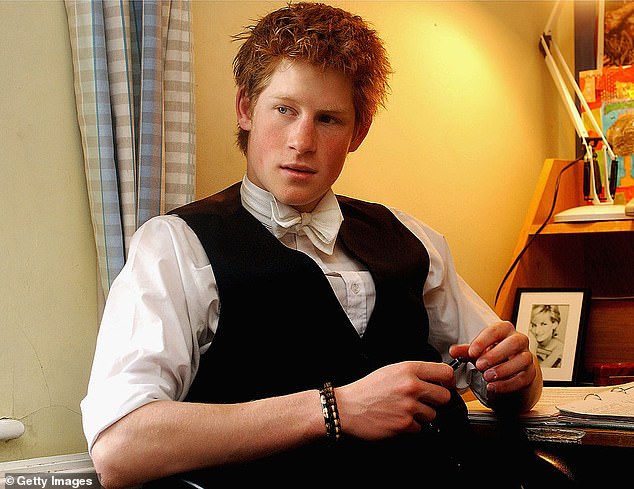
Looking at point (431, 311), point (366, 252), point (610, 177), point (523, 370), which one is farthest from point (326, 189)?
point (610, 177)

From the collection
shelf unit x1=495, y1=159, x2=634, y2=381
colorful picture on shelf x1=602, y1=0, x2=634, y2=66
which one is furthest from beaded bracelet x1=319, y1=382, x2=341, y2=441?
colorful picture on shelf x1=602, y1=0, x2=634, y2=66

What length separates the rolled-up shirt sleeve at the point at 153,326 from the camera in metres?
1.03

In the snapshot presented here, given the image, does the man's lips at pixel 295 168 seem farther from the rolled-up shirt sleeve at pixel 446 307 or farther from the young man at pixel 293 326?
the rolled-up shirt sleeve at pixel 446 307

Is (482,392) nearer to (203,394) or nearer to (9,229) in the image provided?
(203,394)

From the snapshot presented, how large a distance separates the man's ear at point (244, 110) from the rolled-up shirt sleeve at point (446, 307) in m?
0.34

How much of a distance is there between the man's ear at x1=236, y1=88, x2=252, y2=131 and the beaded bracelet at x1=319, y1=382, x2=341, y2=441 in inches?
18.7

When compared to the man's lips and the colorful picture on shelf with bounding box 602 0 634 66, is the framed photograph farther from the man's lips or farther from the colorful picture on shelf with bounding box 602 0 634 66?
the man's lips

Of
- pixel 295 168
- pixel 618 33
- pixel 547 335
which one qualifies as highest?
pixel 618 33

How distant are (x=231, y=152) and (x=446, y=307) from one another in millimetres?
505

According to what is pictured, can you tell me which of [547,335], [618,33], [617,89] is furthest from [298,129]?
[618,33]

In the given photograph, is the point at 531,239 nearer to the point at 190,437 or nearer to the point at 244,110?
the point at 244,110

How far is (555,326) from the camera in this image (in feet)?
6.82

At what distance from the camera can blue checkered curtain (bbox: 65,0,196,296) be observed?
1.32m

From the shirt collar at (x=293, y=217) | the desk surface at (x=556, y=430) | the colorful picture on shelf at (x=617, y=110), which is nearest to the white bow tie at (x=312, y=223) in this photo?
the shirt collar at (x=293, y=217)
